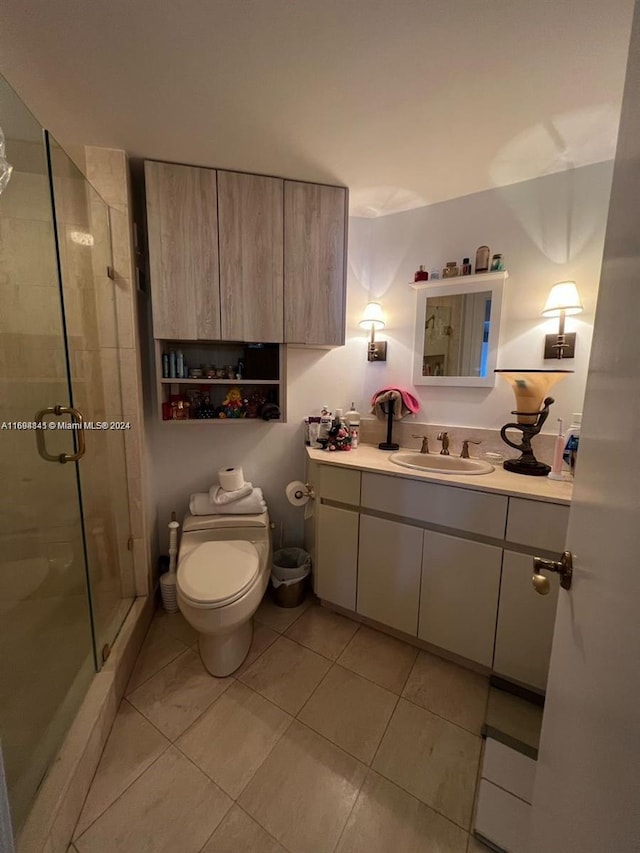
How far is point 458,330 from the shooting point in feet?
5.92

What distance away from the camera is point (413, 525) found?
1498 millimetres

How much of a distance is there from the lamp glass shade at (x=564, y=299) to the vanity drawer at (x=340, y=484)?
3.99 ft

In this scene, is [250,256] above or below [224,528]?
above

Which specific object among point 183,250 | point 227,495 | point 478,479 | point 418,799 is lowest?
point 418,799

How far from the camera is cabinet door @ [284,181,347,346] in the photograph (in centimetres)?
168

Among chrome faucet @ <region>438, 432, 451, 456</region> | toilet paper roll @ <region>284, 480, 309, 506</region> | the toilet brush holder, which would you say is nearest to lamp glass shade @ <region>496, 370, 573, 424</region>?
chrome faucet @ <region>438, 432, 451, 456</region>

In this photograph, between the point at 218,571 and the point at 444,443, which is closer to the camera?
the point at 218,571

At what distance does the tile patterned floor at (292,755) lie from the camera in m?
0.95

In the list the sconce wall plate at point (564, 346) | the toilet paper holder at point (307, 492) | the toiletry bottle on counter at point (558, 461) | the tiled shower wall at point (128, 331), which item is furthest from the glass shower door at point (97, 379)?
the sconce wall plate at point (564, 346)

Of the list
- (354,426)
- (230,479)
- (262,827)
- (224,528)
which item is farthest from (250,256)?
(262,827)

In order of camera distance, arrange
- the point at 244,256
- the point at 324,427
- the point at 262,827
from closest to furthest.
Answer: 1. the point at 262,827
2. the point at 244,256
3. the point at 324,427

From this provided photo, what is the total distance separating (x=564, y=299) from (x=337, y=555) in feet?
5.46

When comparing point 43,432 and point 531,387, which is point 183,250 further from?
point 531,387

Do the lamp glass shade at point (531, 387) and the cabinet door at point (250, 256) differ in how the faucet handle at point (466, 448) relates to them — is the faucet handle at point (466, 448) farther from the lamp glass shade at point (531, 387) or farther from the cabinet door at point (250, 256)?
the cabinet door at point (250, 256)
